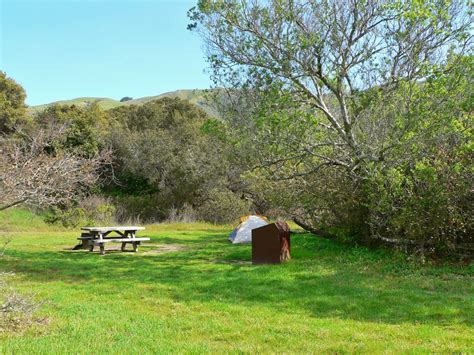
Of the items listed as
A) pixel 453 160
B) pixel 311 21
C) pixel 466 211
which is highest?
pixel 311 21

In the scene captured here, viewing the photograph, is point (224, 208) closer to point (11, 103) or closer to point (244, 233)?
point (244, 233)

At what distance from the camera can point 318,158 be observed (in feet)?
42.6

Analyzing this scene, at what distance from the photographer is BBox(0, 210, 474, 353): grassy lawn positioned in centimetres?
529

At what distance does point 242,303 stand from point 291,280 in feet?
6.54

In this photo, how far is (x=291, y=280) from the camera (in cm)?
917

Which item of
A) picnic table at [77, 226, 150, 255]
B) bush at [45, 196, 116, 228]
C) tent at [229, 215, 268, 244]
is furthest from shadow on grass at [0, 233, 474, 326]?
bush at [45, 196, 116, 228]

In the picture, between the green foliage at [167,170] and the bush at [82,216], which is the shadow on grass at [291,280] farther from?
the green foliage at [167,170]

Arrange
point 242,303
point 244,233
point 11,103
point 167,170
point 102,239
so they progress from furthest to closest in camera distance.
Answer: point 11,103
point 167,170
point 244,233
point 102,239
point 242,303

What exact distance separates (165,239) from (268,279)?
8.85m

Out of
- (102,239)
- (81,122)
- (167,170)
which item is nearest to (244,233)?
(102,239)

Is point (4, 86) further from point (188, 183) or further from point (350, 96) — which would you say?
point (350, 96)

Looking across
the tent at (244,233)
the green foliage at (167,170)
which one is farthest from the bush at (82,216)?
the tent at (244,233)

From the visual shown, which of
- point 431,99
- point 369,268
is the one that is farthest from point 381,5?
point 369,268

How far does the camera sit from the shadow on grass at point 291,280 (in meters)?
6.98
